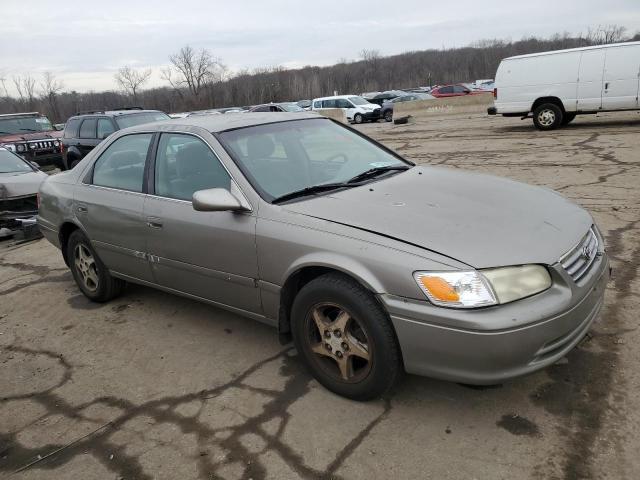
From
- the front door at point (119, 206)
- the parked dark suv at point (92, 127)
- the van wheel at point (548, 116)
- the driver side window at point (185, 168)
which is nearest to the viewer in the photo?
the driver side window at point (185, 168)

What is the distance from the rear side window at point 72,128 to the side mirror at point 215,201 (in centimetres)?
1096

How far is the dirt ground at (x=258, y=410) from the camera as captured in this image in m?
2.41

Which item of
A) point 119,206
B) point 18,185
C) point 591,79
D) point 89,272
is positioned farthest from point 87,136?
point 591,79

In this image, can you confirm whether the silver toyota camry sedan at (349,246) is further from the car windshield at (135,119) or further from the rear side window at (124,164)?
the car windshield at (135,119)

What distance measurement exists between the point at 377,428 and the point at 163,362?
5.41ft

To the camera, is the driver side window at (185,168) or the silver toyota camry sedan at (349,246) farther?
the driver side window at (185,168)

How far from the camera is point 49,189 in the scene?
16.1 feet

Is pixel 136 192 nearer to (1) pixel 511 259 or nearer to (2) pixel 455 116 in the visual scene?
(1) pixel 511 259

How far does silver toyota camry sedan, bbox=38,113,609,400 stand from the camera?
2393 mm

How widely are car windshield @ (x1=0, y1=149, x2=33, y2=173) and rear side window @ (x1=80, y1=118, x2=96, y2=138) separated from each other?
2.77 m

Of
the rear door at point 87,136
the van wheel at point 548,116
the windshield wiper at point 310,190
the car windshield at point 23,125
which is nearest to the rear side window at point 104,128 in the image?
the rear door at point 87,136

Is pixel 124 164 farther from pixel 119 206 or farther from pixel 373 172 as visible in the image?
pixel 373 172

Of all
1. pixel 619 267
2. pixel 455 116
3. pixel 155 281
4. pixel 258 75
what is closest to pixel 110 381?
pixel 155 281

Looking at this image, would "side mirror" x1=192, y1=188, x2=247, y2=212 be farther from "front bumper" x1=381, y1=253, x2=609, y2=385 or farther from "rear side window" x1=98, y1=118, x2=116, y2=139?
"rear side window" x1=98, y1=118, x2=116, y2=139
